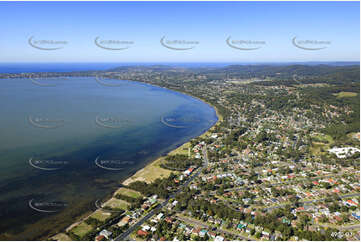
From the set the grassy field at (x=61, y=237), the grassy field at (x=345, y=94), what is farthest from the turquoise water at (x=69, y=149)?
the grassy field at (x=345, y=94)

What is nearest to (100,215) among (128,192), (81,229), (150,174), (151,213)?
(81,229)

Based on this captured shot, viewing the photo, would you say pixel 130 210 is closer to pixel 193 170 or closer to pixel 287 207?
pixel 193 170

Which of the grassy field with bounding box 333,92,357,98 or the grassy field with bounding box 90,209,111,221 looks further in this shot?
the grassy field with bounding box 333,92,357,98

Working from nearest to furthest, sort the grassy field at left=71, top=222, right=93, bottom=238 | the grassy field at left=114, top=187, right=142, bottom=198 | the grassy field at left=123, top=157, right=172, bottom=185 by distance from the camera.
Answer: the grassy field at left=71, top=222, right=93, bottom=238 < the grassy field at left=114, top=187, right=142, bottom=198 < the grassy field at left=123, top=157, right=172, bottom=185

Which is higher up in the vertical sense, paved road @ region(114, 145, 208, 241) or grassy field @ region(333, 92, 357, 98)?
grassy field @ region(333, 92, 357, 98)

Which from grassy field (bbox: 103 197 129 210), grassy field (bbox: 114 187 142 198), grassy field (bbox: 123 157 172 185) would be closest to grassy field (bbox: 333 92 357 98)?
grassy field (bbox: 123 157 172 185)

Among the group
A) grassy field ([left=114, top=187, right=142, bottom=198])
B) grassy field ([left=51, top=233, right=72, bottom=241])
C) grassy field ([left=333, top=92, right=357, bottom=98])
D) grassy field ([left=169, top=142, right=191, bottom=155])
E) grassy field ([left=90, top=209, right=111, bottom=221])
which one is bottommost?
grassy field ([left=51, top=233, right=72, bottom=241])

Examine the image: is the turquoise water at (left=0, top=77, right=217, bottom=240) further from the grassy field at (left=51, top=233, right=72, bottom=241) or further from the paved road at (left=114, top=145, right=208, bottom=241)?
the paved road at (left=114, top=145, right=208, bottom=241)

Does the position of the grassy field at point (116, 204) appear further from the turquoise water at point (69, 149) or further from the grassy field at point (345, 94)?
the grassy field at point (345, 94)
